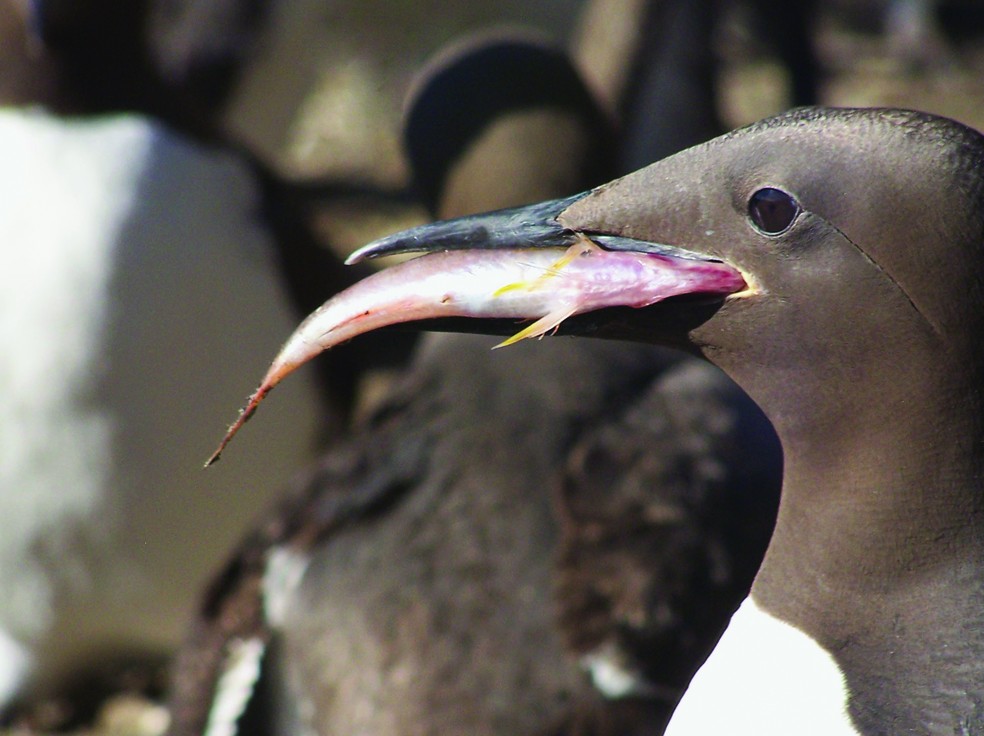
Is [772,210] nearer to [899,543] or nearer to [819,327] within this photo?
[819,327]

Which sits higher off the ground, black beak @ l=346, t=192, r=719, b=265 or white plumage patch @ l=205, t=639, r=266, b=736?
black beak @ l=346, t=192, r=719, b=265

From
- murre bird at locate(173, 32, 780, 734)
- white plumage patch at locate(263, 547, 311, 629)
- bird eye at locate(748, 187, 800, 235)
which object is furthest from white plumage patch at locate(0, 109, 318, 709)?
bird eye at locate(748, 187, 800, 235)

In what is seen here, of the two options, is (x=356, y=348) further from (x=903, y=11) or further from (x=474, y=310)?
(x=903, y=11)

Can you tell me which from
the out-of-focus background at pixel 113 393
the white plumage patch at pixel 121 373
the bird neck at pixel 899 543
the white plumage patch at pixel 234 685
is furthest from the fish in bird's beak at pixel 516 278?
the white plumage patch at pixel 121 373

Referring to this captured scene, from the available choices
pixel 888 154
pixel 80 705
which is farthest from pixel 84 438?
pixel 888 154

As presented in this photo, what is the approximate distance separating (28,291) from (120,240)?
0.28 metres

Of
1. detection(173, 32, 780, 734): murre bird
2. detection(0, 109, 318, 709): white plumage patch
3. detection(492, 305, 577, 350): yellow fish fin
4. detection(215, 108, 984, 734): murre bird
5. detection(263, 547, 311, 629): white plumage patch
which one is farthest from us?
detection(0, 109, 318, 709): white plumage patch

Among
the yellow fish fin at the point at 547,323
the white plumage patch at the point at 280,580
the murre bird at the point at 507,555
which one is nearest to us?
the yellow fish fin at the point at 547,323

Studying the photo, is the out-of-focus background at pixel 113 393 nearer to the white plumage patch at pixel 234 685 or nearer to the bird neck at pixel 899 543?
the white plumage patch at pixel 234 685

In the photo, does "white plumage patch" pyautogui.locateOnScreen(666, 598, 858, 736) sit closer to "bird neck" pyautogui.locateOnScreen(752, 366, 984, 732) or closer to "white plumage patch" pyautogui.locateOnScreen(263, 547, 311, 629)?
"bird neck" pyautogui.locateOnScreen(752, 366, 984, 732)

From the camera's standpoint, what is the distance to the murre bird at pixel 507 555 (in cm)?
263

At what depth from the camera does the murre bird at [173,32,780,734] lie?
8.63 feet

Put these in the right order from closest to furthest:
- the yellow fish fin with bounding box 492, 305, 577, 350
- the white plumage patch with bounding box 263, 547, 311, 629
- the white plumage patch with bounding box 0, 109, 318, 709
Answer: the yellow fish fin with bounding box 492, 305, 577, 350, the white plumage patch with bounding box 263, 547, 311, 629, the white plumage patch with bounding box 0, 109, 318, 709

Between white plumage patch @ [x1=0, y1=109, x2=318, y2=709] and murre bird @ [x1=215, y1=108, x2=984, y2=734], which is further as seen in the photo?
white plumage patch @ [x1=0, y1=109, x2=318, y2=709]
